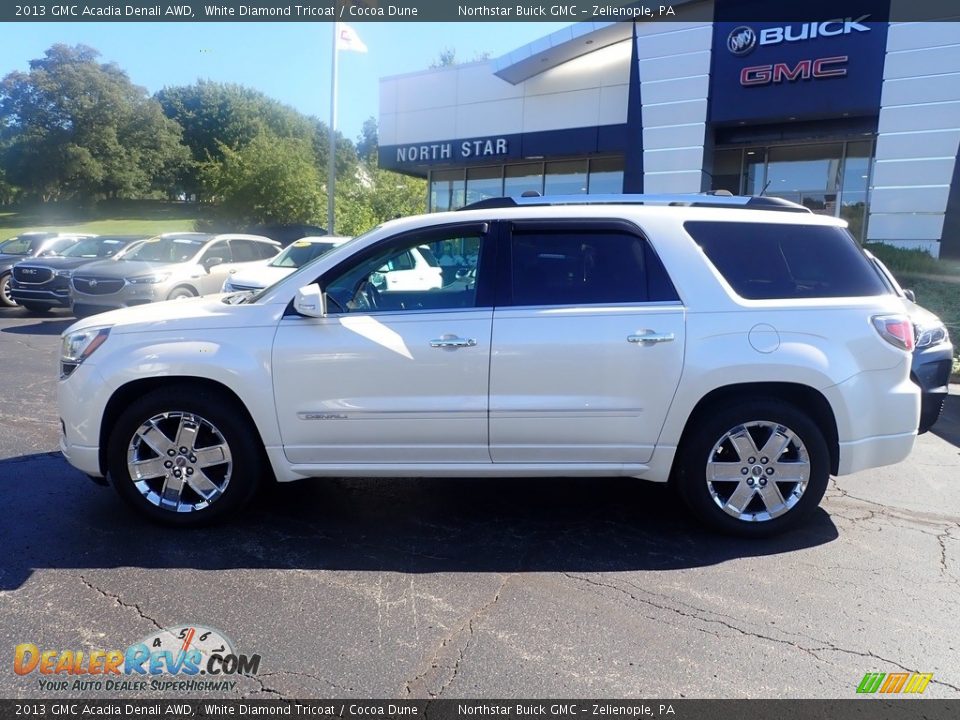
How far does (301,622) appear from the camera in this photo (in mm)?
3105

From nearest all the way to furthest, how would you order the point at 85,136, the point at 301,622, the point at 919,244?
the point at 301,622 → the point at 919,244 → the point at 85,136

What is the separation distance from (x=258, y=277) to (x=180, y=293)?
5.85 feet

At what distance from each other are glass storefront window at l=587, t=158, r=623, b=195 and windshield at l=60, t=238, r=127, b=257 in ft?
41.4

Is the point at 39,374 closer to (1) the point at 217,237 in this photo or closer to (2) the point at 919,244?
(1) the point at 217,237

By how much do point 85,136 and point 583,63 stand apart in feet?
195

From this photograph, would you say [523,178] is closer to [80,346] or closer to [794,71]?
[794,71]

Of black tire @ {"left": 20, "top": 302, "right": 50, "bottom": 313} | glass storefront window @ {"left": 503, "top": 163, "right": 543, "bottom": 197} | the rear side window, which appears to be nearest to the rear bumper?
the rear side window

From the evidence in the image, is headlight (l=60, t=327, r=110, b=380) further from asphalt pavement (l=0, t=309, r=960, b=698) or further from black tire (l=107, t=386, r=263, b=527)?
asphalt pavement (l=0, t=309, r=960, b=698)

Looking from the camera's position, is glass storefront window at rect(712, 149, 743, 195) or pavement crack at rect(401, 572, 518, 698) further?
glass storefront window at rect(712, 149, 743, 195)

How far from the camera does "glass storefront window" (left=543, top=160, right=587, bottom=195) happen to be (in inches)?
820

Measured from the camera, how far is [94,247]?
16391mm

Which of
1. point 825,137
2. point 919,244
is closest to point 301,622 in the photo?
point 919,244

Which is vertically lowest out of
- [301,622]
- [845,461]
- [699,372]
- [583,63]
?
[301,622]

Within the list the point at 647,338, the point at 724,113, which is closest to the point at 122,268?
the point at 647,338
